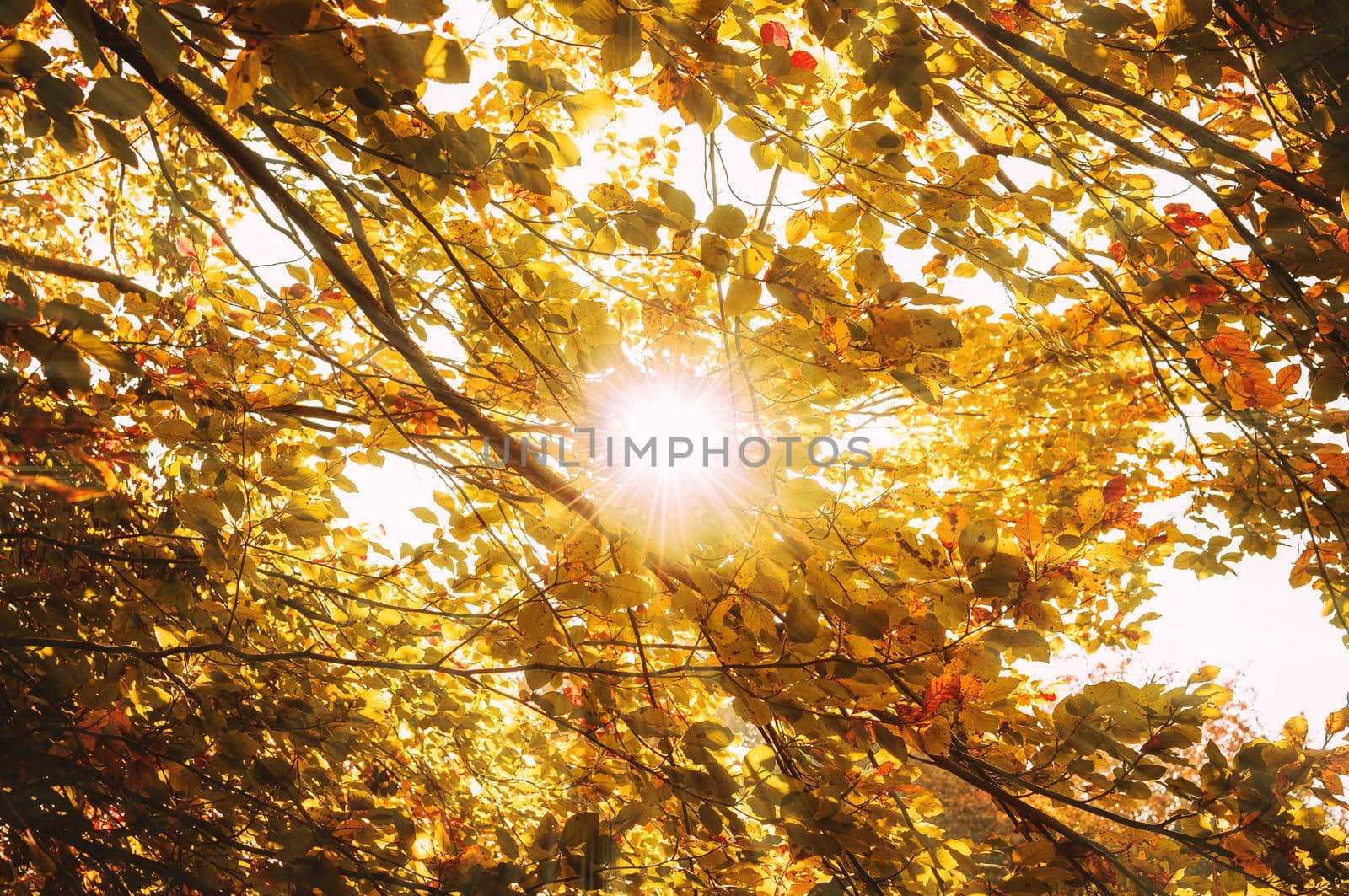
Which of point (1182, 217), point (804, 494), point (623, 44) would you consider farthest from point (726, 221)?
point (1182, 217)

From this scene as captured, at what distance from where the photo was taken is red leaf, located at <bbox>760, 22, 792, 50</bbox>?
161cm

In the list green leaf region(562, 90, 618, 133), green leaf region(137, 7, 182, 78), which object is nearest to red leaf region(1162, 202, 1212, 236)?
green leaf region(562, 90, 618, 133)

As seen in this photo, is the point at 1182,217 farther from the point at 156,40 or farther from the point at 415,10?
the point at 156,40

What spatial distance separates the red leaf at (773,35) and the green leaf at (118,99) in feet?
3.78

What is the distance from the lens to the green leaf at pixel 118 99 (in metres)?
0.98

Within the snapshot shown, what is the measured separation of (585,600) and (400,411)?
41.0 inches

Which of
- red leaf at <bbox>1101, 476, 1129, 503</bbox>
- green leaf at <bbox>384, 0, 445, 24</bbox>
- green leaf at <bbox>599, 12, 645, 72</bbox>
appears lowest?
red leaf at <bbox>1101, 476, 1129, 503</bbox>

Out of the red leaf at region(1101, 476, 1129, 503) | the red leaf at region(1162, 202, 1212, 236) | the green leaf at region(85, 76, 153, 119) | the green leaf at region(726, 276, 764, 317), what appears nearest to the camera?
the green leaf at region(85, 76, 153, 119)

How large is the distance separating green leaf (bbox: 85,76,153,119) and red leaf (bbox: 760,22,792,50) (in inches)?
45.4

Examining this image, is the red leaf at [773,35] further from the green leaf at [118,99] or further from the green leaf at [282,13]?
the green leaf at [118,99]

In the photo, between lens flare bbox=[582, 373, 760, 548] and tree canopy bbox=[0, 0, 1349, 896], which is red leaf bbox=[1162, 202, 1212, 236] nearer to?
tree canopy bbox=[0, 0, 1349, 896]

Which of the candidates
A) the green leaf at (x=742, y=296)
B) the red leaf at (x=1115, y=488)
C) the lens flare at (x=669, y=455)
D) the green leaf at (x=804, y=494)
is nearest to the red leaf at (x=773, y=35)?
the green leaf at (x=742, y=296)

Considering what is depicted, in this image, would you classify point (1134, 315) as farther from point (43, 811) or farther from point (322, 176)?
point (43, 811)

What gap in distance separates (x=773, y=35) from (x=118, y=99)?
1.34 metres
